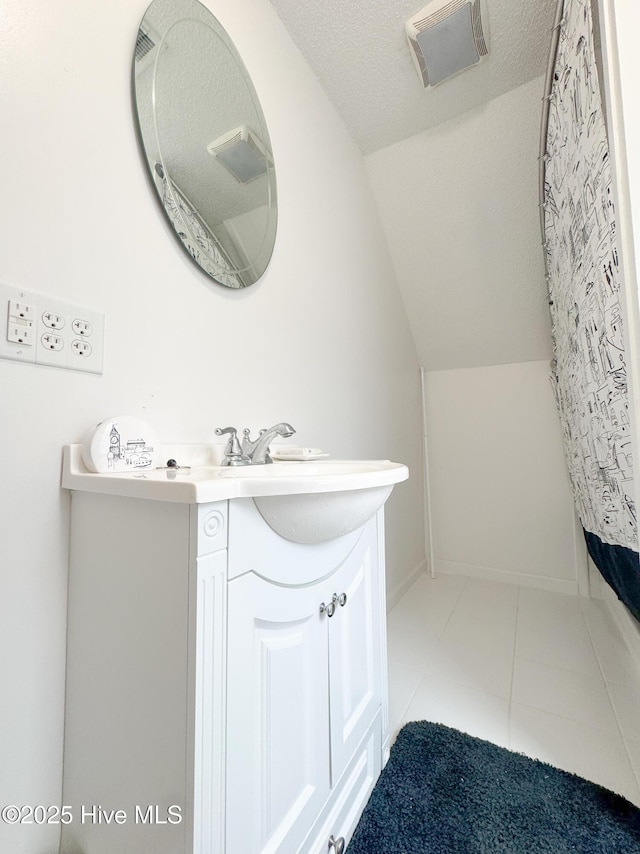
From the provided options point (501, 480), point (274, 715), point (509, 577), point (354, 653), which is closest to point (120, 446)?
point (274, 715)

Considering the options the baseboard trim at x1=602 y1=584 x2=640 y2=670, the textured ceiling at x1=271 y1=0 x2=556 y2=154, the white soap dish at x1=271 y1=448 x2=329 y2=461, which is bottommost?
the baseboard trim at x1=602 y1=584 x2=640 y2=670

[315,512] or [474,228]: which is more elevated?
[474,228]

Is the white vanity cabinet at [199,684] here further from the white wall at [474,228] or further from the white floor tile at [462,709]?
the white wall at [474,228]

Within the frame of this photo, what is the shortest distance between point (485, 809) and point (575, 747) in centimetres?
38

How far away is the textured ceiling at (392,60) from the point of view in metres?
1.14

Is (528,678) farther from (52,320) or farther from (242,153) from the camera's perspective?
(242,153)

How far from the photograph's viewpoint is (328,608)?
0.65 m

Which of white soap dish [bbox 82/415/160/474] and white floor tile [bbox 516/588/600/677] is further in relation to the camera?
white floor tile [bbox 516/588/600/677]

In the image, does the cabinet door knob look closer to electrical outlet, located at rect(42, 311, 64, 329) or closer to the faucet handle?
the faucet handle

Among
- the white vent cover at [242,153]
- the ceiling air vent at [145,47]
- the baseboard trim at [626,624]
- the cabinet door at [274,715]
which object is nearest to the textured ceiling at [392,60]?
the white vent cover at [242,153]

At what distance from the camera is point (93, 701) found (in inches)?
20.8

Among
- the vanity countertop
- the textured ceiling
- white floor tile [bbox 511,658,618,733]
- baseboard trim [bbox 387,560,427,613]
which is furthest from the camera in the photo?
baseboard trim [bbox 387,560,427,613]

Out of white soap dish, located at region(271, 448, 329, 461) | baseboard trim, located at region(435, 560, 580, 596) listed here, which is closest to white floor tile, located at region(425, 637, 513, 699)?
baseboard trim, located at region(435, 560, 580, 596)

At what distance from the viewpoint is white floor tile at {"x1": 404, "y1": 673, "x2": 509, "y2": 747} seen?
0.98 m
